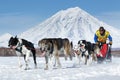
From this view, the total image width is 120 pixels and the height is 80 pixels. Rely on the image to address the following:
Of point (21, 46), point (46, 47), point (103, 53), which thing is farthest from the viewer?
point (103, 53)

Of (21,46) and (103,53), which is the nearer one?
(21,46)

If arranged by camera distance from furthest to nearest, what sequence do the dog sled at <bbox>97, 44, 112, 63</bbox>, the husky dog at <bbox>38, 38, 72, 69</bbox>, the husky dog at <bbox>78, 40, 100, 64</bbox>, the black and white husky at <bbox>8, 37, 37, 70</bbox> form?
the dog sled at <bbox>97, 44, 112, 63</bbox>
the husky dog at <bbox>78, 40, 100, 64</bbox>
the black and white husky at <bbox>8, 37, 37, 70</bbox>
the husky dog at <bbox>38, 38, 72, 69</bbox>

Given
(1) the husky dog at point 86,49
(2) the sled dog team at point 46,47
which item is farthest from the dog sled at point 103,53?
(2) the sled dog team at point 46,47

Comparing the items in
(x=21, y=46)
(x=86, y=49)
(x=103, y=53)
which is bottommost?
(x=103, y=53)

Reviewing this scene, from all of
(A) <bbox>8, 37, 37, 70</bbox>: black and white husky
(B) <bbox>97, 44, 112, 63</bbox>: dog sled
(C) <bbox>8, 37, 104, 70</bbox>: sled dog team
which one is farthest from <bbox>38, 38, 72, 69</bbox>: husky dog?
(B) <bbox>97, 44, 112, 63</bbox>: dog sled

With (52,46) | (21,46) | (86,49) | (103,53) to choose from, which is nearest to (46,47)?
(52,46)

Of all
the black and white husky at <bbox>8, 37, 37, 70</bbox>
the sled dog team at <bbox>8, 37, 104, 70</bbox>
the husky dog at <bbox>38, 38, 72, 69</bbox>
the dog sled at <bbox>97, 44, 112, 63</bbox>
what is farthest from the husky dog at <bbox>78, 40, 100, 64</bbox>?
the black and white husky at <bbox>8, 37, 37, 70</bbox>

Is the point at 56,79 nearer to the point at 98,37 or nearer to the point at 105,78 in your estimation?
the point at 105,78

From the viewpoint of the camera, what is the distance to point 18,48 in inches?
800

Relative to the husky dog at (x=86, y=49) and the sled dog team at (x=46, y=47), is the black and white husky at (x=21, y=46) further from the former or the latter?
the husky dog at (x=86, y=49)

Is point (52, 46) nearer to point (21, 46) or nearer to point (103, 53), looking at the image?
point (21, 46)

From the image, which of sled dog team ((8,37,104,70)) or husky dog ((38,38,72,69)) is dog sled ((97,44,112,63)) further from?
husky dog ((38,38,72,69))

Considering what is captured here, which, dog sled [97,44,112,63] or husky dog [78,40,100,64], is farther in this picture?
dog sled [97,44,112,63]

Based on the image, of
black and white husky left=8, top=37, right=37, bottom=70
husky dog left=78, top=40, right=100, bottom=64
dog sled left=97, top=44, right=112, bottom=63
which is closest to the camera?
black and white husky left=8, top=37, right=37, bottom=70
